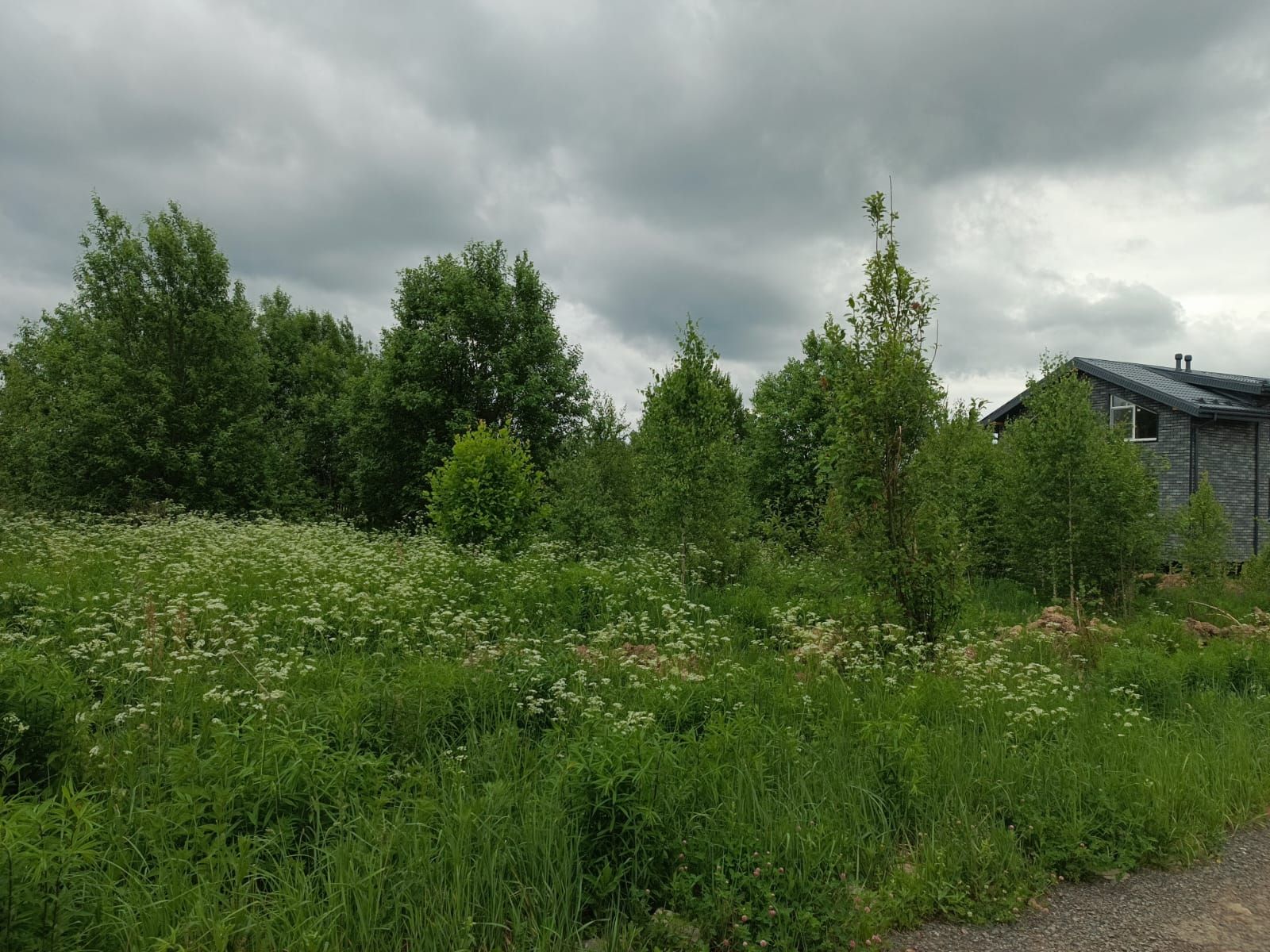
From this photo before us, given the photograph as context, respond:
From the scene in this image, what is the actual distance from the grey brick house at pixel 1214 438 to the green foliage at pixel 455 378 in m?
18.9

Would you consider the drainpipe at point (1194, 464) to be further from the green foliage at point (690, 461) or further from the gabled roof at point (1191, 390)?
the green foliage at point (690, 461)

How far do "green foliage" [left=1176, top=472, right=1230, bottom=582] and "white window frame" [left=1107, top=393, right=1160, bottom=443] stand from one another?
8.18m

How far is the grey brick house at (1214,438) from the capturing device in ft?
74.2

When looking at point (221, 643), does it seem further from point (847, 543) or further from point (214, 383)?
point (214, 383)

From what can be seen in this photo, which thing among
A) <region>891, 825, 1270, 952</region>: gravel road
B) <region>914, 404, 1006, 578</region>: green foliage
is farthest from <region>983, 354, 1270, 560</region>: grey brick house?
<region>891, 825, 1270, 952</region>: gravel road

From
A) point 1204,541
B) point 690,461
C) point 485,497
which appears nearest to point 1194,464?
point 1204,541

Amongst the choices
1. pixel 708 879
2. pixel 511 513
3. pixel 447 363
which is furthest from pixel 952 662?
pixel 447 363

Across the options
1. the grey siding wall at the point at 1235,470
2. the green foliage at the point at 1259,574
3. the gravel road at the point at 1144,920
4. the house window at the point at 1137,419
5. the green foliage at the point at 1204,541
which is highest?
the house window at the point at 1137,419

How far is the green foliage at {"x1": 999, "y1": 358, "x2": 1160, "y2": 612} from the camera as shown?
13.3 metres

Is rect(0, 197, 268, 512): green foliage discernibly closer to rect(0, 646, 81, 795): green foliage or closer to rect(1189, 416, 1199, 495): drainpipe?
A: rect(0, 646, 81, 795): green foliage

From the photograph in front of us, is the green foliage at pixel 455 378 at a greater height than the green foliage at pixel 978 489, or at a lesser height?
greater

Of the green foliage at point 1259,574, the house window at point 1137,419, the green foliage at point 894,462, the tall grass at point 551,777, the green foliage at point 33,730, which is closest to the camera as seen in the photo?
the tall grass at point 551,777

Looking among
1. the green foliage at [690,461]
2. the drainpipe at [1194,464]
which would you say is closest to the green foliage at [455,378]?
the green foliage at [690,461]

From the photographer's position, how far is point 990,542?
16.9m
